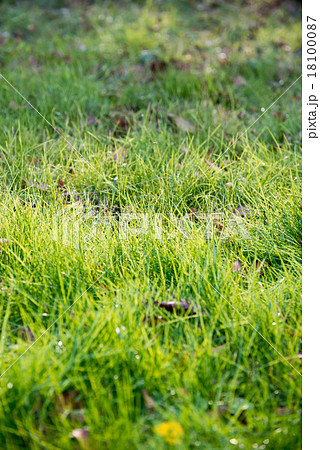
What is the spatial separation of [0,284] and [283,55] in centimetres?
428

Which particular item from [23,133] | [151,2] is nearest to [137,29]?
[151,2]

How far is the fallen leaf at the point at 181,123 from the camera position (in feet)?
10.6

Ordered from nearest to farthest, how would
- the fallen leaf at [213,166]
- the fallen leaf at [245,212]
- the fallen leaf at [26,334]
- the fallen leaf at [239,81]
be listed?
the fallen leaf at [26,334], the fallen leaf at [245,212], the fallen leaf at [213,166], the fallen leaf at [239,81]

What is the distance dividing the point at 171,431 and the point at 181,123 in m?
2.50

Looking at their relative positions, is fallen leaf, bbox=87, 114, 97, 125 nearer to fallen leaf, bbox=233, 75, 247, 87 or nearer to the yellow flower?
fallen leaf, bbox=233, 75, 247, 87

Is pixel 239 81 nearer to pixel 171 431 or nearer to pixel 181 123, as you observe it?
pixel 181 123

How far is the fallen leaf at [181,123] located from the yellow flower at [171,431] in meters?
2.32

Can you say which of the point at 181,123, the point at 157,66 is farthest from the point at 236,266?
the point at 157,66

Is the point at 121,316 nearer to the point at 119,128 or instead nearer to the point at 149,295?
the point at 149,295

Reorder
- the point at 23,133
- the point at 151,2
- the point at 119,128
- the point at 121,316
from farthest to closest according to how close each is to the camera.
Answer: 1. the point at 151,2
2. the point at 119,128
3. the point at 23,133
4. the point at 121,316

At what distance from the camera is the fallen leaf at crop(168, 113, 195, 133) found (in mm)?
3229

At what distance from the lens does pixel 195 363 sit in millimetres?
1403

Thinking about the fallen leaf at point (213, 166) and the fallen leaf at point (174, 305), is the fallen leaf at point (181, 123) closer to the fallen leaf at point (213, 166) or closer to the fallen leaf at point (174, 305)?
the fallen leaf at point (213, 166)

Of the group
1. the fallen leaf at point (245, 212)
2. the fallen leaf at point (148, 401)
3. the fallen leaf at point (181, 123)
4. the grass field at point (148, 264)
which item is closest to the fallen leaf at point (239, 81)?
the grass field at point (148, 264)
